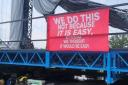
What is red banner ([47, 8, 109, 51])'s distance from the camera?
12.9m

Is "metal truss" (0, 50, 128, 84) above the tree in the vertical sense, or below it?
below

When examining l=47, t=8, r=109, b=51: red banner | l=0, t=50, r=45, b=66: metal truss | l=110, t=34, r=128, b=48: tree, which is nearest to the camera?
l=47, t=8, r=109, b=51: red banner

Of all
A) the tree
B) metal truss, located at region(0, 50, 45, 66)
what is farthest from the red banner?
metal truss, located at region(0, 50, 45, 66)

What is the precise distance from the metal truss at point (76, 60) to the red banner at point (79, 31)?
44 centimetres

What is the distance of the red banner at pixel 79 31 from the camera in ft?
42.2

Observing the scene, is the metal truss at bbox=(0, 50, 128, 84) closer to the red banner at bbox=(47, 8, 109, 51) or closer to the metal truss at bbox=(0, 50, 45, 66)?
the metal truss at bbox=(0, 50, 45, 66)

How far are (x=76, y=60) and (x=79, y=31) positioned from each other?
5.20 ft

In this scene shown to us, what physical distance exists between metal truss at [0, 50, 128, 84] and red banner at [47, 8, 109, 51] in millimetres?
445

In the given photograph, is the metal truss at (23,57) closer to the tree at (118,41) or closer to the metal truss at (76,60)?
the metal truss at (76,60)

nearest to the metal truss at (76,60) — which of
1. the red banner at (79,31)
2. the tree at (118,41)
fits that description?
the red banner at (79,31)

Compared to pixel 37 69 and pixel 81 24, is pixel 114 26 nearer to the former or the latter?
pixel 81 24

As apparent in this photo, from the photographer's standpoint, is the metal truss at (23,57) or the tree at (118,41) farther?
the metal truss at (23,57)

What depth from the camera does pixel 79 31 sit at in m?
13.9

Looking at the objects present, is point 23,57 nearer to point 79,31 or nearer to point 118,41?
point 79,31
